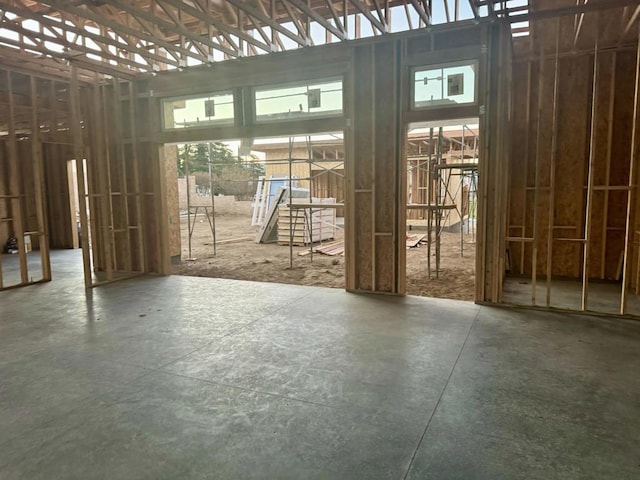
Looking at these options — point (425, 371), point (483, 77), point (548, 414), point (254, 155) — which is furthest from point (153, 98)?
point (254, 155)

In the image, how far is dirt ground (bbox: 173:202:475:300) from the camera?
7.55 m

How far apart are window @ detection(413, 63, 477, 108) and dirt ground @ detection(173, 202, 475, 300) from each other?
2874 millimetres

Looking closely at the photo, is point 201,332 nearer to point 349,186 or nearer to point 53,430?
point 53,430

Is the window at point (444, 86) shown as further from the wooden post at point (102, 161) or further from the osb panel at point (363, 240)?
the wooden post at point (102, 161)

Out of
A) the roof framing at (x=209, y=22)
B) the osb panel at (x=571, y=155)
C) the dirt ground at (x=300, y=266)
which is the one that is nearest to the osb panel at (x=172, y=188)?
the dirt ground at (x=300, y=266)

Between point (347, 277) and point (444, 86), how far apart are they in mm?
3036

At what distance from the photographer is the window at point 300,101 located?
21.1 feet

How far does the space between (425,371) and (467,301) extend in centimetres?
257

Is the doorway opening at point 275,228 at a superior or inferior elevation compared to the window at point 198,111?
inferior

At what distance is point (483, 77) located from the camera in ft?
17.7

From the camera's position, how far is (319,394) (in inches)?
125

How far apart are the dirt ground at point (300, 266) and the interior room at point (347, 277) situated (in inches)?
4.5

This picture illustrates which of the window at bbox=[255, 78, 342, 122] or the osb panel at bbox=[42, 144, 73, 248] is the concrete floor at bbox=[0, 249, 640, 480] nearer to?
the window at bbox=[255, 78, 342, 122]

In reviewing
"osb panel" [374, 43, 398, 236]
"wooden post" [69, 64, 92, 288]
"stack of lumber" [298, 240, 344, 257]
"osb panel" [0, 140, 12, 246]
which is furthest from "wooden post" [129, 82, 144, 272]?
"osb panel" [0, 140, 12, 246]
